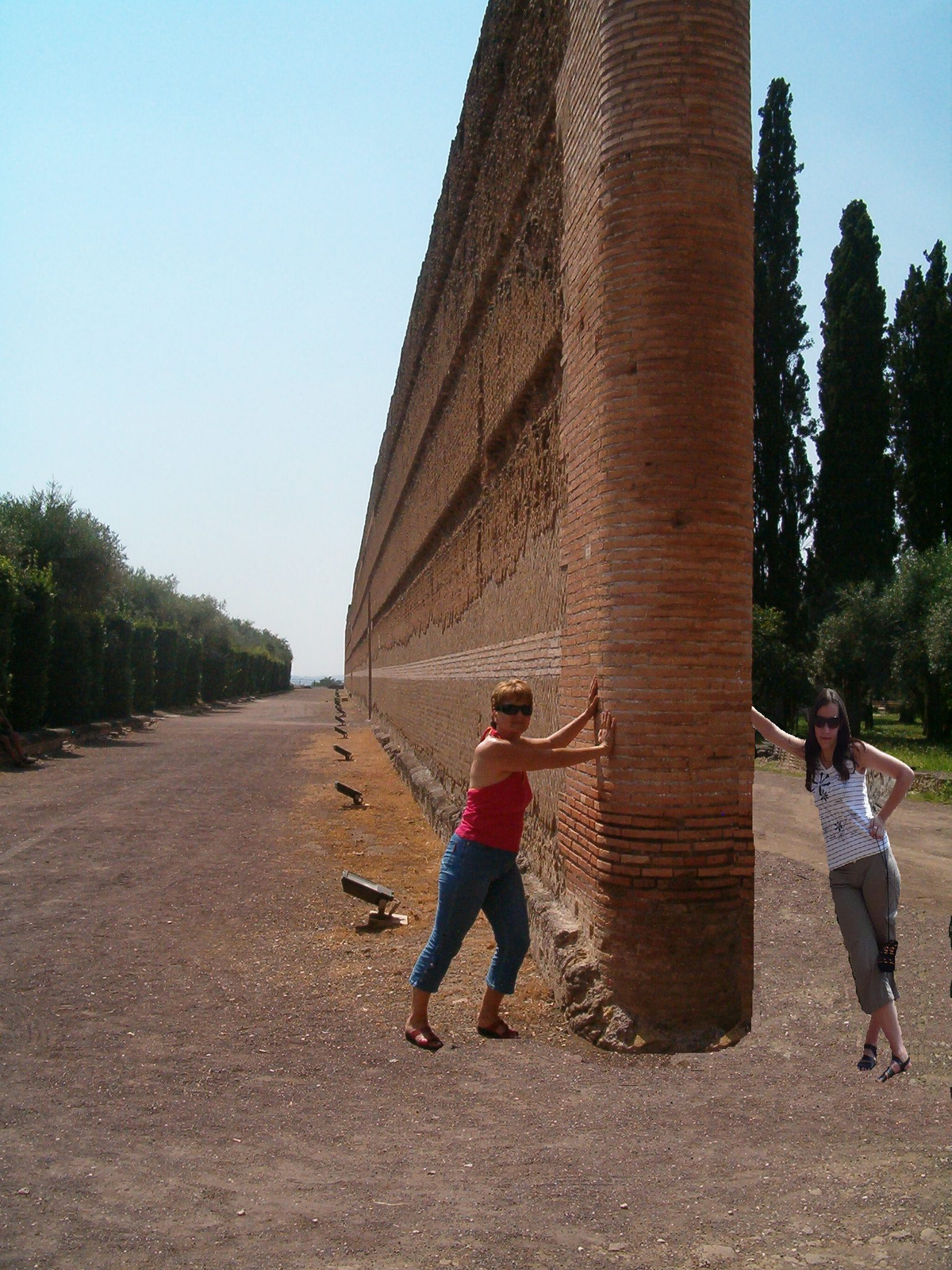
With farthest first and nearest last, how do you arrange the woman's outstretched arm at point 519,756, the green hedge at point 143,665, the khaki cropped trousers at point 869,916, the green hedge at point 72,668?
the green hedge at point 143,665
the green hedge at point 72,668
the woman's outstretched arm at point 519,756
the khaki cropped trousers at point 869,916

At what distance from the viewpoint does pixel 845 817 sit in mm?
2662

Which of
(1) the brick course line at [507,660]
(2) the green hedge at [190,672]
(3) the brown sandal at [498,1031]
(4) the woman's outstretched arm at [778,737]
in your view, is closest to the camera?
(4) the woman's outstretched arm at [778,737]

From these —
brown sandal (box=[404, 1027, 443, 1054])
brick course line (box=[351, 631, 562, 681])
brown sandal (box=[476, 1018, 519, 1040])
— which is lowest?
brown sandal (box=[476, 1018, 519, 1040])

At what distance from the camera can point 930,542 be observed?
77.1 ft

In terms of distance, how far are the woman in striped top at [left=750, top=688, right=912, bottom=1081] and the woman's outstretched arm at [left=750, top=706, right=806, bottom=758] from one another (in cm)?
12

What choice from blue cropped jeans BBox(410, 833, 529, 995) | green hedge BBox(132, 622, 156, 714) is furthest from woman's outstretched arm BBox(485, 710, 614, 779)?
green hedge BBox(132, 622, 156, 714)

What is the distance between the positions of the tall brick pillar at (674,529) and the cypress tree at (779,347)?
19213 millimetres

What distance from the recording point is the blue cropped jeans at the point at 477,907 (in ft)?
11.6

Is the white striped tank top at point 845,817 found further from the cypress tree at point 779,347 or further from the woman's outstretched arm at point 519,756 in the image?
the cypress tree at point 779,347

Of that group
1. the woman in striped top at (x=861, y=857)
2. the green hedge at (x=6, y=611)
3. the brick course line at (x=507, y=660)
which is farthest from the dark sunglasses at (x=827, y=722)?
the green hedge at (x=6, y=611)

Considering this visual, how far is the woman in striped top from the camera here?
261 centimetres

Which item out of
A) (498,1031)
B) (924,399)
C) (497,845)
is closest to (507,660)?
(498,1031)

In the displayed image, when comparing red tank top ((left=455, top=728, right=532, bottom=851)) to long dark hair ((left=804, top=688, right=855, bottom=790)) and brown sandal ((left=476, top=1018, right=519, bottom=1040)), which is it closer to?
brown sandal ((left=476, top=1018, right=519, bottom=1040))

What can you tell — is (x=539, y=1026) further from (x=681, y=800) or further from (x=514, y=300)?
(x=514, y=300)
